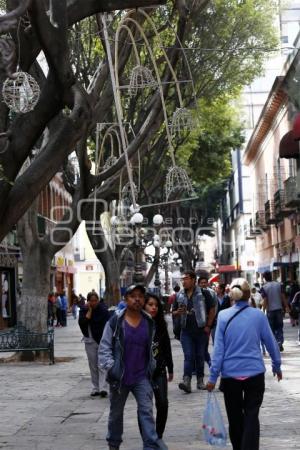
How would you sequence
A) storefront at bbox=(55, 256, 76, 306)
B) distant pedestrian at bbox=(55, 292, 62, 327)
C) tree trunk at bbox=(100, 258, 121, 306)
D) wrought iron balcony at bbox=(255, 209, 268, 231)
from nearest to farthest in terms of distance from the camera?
tree trunk at bbox=(100, 258, 121, 306), distant pedestrian at bbox=(55, 292, 62, 327), wrought iron balcony at bbox=(255, 209, 268, 231), storefront at bbox=(55, 256, 76, 306)

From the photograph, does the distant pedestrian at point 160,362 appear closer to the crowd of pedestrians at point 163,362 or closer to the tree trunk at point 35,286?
the crowd of pedestrians at point 163,362

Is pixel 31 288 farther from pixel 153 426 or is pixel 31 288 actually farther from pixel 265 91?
pixel 265 91

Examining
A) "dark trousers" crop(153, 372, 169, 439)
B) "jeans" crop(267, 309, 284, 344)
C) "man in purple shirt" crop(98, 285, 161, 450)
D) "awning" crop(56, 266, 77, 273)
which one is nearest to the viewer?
"man in purple shirt" crop(98, 285, 161, 450)

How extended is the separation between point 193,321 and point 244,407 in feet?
19.6

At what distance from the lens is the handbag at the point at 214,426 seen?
784 centimetres

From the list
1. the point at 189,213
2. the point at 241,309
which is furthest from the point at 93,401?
the point at 189,213

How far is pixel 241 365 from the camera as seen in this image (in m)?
7.88

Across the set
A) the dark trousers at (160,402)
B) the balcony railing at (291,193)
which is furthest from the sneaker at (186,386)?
the balcony railing at (291,193)

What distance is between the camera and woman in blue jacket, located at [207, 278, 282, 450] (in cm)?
779

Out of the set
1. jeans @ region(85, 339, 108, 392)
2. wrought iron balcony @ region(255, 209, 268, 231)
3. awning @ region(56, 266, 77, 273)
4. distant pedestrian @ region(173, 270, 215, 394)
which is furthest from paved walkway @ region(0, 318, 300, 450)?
awning @ region(56, 266, 77, 273)

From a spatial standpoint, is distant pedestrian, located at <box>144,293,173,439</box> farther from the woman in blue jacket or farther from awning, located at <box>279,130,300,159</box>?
awning, located at <box>279,130,300,159</box>

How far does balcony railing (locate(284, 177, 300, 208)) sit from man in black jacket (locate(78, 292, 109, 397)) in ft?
78.9

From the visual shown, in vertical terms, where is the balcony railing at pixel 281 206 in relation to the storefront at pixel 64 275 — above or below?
above

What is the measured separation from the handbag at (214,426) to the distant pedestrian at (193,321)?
566 cm
